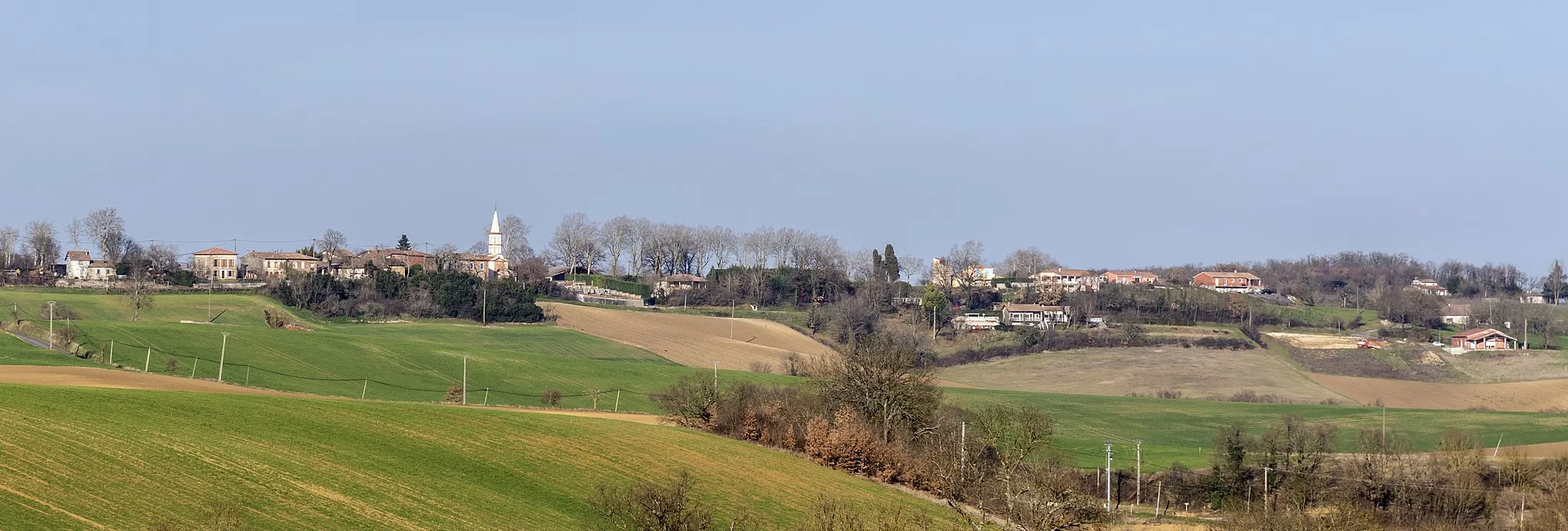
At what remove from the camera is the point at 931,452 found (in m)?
68.9

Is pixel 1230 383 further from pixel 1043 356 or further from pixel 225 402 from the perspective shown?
pixel 225 402

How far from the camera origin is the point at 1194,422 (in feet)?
339

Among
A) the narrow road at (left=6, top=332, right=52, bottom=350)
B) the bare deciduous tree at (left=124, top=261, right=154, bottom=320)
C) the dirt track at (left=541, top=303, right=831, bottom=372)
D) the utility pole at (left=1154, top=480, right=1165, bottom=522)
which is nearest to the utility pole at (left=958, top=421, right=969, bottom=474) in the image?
the utility pole at (left=1154, top=480, right=1165, bottom=522)

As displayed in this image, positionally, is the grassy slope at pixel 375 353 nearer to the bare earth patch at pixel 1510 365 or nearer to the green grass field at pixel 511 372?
the green grass field at pixel 511 372

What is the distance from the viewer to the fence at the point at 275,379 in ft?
254

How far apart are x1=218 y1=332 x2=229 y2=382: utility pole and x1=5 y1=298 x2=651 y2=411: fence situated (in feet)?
0.40

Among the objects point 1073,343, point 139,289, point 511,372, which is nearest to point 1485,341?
point 1073,343

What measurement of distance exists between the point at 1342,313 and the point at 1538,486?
114891mm

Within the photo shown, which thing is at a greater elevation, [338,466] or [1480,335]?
[1480,335]

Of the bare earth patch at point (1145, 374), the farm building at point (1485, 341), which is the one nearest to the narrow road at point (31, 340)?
the bare earth patch at point (1145, 374)

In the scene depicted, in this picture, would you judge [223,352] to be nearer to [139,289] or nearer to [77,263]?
[139,289]

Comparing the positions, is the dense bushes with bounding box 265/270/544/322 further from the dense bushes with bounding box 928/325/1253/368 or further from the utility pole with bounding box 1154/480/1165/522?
the utility pole with bounding box 1154/480/1165/522

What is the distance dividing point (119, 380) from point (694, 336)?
78169 mm

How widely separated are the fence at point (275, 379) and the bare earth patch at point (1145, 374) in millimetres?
52117
